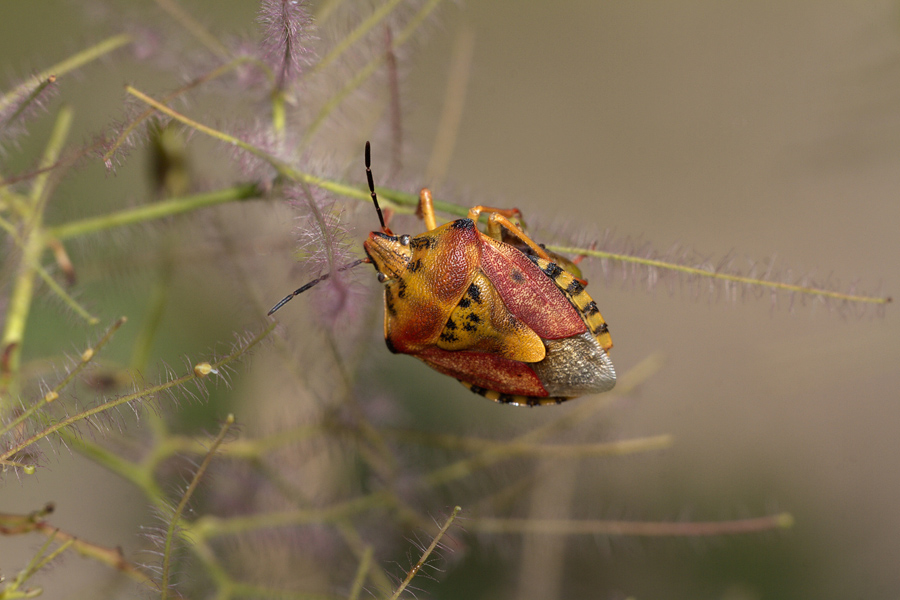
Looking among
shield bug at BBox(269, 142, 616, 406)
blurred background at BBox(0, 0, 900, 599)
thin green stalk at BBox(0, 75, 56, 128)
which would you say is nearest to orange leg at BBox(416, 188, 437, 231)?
shield bug at BBox(269, 142, 616, 406)

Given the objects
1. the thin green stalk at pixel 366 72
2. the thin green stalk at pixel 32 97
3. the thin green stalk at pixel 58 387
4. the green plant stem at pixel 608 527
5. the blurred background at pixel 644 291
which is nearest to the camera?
the thin green stalk at pixel 58 387

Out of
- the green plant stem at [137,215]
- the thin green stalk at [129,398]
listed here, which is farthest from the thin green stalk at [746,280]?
the green plant stem at [137,215]

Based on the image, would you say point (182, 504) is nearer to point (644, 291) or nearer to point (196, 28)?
point (196, 28)

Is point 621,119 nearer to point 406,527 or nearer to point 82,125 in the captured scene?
point 406,527

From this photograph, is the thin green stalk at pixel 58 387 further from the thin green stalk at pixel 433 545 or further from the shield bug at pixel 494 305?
the thin green stalk at pixel 433 545

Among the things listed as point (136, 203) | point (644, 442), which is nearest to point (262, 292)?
point (136, 203)
